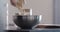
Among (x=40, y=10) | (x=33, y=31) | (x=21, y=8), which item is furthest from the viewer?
(x=40, y=10)

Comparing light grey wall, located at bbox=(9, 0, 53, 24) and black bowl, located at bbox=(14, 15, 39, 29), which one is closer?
black bowl, located at bbox=(14, 15, 39, 29)

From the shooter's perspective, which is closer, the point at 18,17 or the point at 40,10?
the point at 18,17

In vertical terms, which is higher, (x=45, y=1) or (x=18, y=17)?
(x=45, y=1)

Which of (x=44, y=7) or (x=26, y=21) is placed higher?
(x=44, y=7)

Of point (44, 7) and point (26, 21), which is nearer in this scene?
point (26, 21)

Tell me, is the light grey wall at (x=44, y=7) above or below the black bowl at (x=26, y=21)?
above

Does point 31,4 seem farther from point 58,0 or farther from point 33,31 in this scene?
point 33,31

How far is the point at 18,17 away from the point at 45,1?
1.75m

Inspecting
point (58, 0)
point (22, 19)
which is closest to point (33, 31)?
point (22, 19)

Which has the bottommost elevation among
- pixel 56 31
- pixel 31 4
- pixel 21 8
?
pixel 56 31

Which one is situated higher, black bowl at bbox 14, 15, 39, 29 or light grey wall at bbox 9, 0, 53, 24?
light grey wall at bbox 9, 0, 53, 24

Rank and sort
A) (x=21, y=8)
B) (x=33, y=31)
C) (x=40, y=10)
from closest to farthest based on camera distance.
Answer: (x=33, y=31) → (x=21, y=8) → (x=40, y=10)

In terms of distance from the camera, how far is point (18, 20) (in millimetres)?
784

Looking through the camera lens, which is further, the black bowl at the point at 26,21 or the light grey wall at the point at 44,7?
the light grey wall at the point at 44,7
